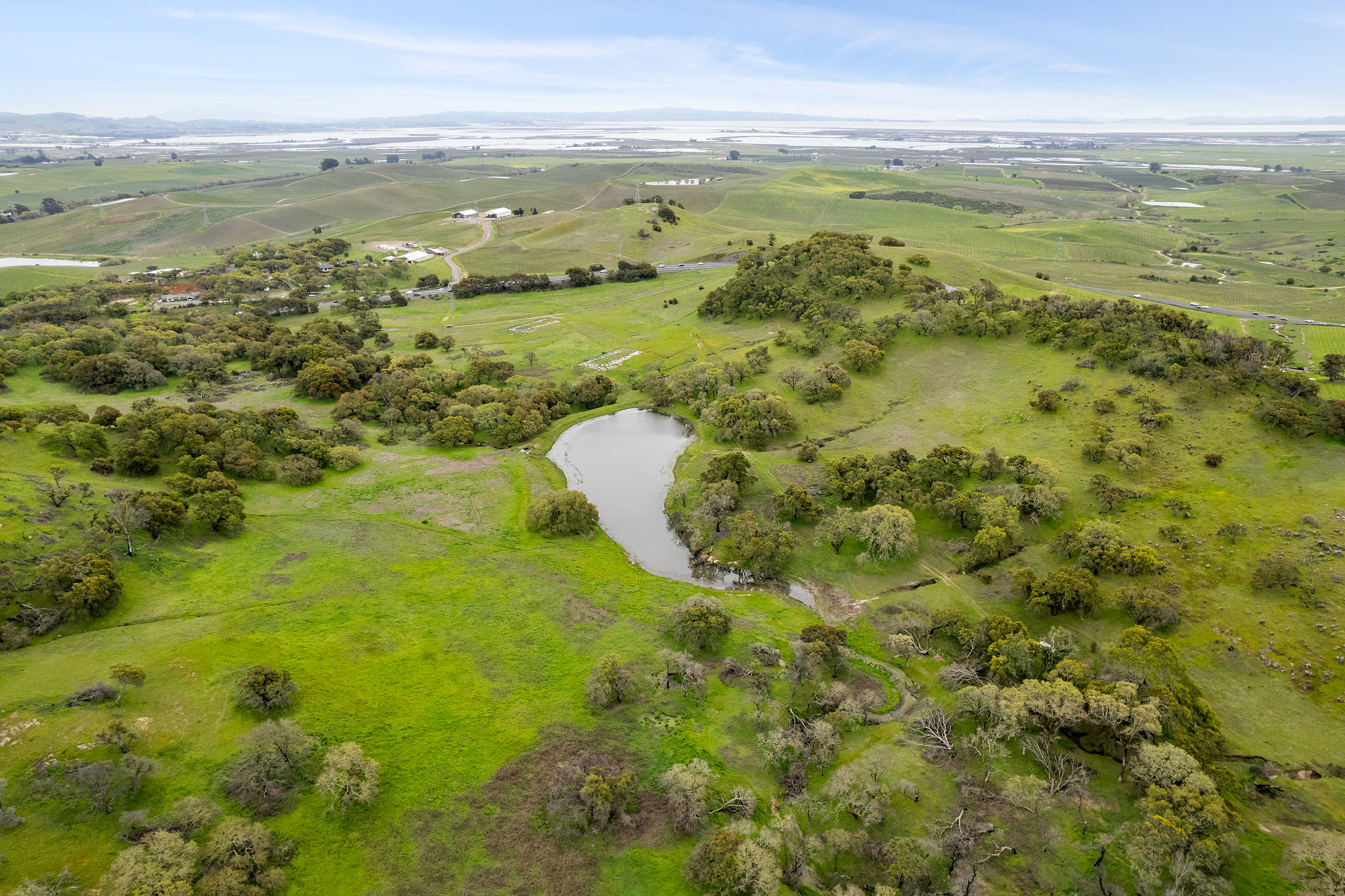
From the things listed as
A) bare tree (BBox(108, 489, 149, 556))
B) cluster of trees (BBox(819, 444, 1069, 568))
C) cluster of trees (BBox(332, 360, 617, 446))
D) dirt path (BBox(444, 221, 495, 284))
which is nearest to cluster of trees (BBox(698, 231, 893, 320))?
cluster of trees (BBox(332, 360, 617, 446))

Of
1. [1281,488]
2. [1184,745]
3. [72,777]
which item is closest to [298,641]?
[72,777]

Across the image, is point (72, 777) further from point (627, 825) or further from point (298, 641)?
point (627, 825)

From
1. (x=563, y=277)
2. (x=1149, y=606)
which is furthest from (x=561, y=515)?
(x=563, y=277)

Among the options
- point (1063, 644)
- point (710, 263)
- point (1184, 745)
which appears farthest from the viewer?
point (710, 263)

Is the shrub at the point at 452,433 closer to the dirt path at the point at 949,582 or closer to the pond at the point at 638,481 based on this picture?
the pond at the point at 638,481

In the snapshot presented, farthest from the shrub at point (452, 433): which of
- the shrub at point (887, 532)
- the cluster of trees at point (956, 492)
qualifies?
the shrub at point (887, 532)

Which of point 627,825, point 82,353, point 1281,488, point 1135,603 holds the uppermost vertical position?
point 82,353

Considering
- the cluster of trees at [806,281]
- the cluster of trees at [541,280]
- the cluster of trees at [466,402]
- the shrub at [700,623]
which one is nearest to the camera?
the shrub at [700,623]
